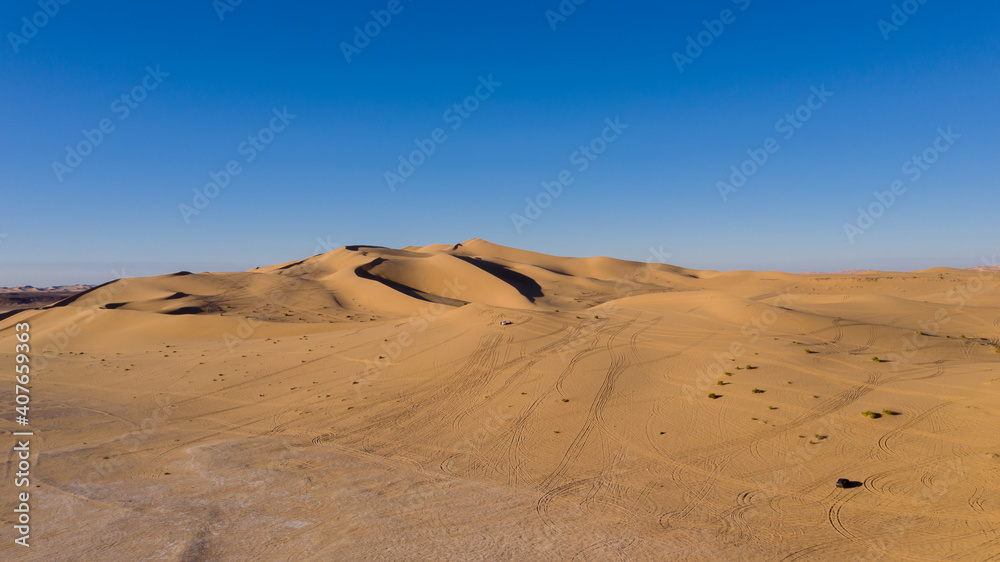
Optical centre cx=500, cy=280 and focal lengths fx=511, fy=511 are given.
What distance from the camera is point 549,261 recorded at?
76.2 meters

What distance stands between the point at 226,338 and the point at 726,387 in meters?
24.5

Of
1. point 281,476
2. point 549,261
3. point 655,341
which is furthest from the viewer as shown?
point 549,261

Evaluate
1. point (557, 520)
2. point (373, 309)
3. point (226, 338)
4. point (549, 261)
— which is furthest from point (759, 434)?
point (549, 261)

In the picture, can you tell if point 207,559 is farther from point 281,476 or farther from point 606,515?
point 606,515

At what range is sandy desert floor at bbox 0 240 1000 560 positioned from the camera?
7816 mm
